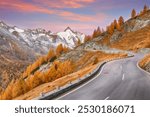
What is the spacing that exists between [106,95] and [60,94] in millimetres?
4137

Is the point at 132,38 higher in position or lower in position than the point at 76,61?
higher

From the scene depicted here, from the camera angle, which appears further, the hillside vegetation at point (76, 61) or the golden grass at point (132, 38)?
the golden grass at point (132, 38)

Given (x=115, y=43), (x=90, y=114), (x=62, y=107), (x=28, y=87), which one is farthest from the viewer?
(x=115, y=43)

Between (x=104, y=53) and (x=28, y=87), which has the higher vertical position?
(x=104, y=53)

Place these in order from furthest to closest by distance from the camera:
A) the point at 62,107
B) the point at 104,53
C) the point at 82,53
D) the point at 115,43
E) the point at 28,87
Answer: the point at 115,43 < the point at 82,53 < the point at 104,53 < the point at 28,87 < the point at 62,107

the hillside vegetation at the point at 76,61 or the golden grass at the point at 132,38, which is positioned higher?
the golden grass at the point at 132,38

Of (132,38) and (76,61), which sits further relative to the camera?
(132,38)

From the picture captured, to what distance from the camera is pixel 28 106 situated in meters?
15.3

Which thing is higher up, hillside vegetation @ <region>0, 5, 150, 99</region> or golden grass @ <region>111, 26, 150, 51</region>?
golden grass @ <region>111, 26, 150, 51</region>

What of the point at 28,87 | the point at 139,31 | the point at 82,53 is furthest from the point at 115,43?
the point at 28,87

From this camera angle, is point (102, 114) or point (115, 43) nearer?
point (102, 114)

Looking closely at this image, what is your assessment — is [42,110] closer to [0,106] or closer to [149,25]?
[0,106]

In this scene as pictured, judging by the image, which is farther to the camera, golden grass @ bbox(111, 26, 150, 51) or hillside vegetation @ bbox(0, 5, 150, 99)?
golden grass @ bbox(111, 26, 150, 51)

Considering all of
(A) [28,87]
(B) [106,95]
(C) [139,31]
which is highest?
(C) [139,31]
